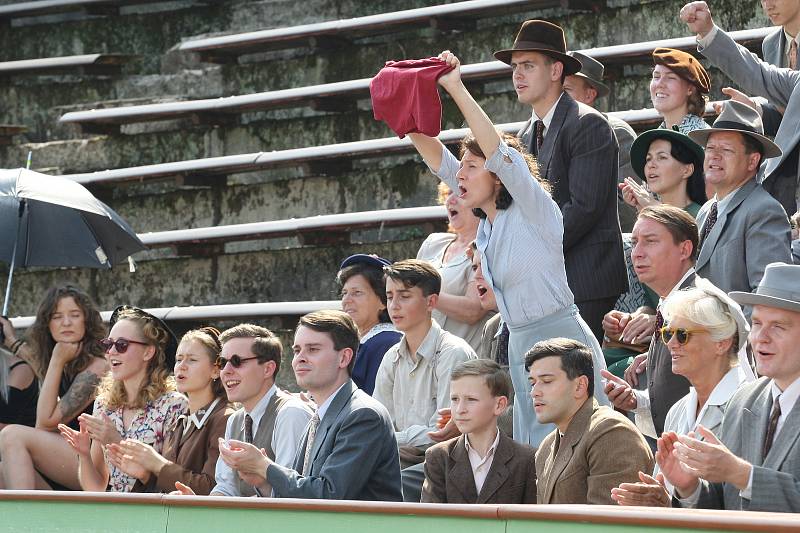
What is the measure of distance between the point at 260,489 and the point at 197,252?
4057 mm

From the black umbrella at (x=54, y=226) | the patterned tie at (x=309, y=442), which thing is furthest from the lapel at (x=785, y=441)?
the black umbrella at (x=54, y=226)

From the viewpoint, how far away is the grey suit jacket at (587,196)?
19.5 feet

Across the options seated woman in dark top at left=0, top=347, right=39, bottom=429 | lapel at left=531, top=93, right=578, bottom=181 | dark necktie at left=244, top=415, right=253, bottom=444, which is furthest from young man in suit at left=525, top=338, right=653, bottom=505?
seated woman in dark top at left=0, top=347, right=39, bottom=429

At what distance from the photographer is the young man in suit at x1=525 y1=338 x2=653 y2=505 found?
4.55 m

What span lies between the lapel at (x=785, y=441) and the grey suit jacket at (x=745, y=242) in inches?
60.3

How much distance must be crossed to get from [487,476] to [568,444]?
430 millimetres

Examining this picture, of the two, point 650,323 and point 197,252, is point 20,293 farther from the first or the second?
point 650,323

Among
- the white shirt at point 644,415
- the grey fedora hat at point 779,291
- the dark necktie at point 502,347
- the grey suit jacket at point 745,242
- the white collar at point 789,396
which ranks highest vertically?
the grey suit jacket at point 745,242

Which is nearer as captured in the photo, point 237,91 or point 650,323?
point 650,323

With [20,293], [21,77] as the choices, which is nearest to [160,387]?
[20,293]

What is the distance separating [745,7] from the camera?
329 inches

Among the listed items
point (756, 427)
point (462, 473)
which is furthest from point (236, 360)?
point (756, 427)

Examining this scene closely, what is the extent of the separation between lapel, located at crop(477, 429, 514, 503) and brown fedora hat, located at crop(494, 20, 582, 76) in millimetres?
1885

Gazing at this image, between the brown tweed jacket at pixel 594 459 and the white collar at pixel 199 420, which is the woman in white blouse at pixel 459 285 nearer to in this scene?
the white collar at pixel 199 420
